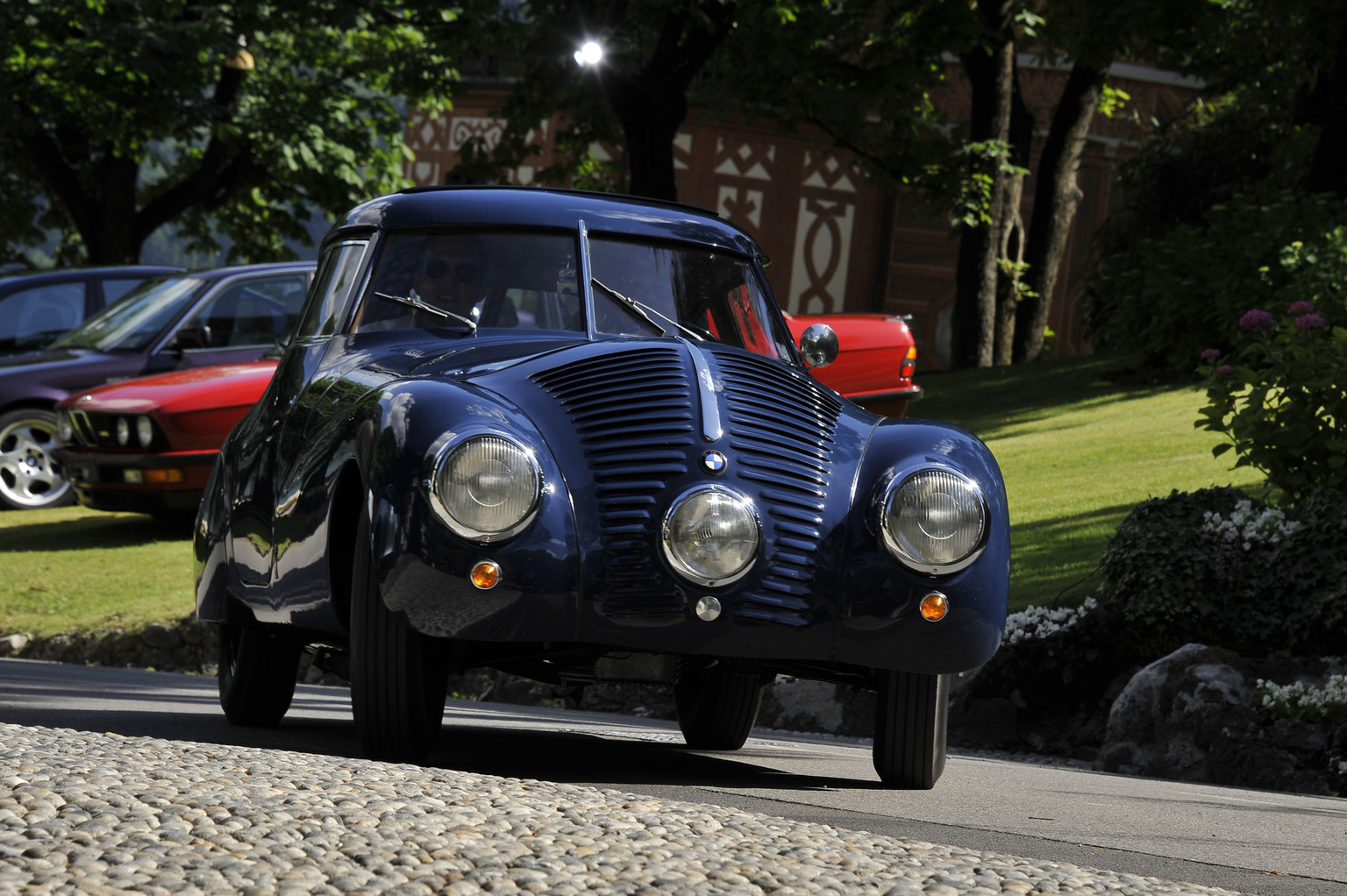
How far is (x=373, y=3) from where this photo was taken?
21.9 meters

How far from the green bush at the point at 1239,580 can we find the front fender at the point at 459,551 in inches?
181

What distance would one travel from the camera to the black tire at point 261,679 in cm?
645

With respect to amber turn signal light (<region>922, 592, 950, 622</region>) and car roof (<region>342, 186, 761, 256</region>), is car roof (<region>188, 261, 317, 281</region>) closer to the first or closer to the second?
car roof (<region>342, 186, 761, 256</region>)

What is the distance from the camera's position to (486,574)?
14.9ft

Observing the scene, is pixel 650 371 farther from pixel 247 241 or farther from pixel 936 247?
pixel 247 241

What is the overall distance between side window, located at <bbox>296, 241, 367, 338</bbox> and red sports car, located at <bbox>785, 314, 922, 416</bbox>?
289 inches

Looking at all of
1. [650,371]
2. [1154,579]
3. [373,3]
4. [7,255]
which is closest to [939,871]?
[650,371]

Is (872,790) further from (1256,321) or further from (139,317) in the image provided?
(139,317)

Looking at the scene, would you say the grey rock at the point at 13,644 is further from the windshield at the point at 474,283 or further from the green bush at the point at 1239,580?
the green bush at the point at 1239,580

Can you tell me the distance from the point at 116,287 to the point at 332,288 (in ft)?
37.4

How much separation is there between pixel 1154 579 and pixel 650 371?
4.31m

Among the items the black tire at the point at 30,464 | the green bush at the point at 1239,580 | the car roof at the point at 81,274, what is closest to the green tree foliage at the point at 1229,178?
the green bush at the point at 1239,580

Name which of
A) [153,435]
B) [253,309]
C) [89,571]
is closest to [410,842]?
[89,571]

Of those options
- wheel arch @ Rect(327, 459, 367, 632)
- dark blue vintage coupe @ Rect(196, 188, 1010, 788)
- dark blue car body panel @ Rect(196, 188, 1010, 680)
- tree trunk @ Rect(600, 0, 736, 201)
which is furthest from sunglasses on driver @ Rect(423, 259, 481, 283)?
tree trunk @ Rect(600, 0, 736, 201)
